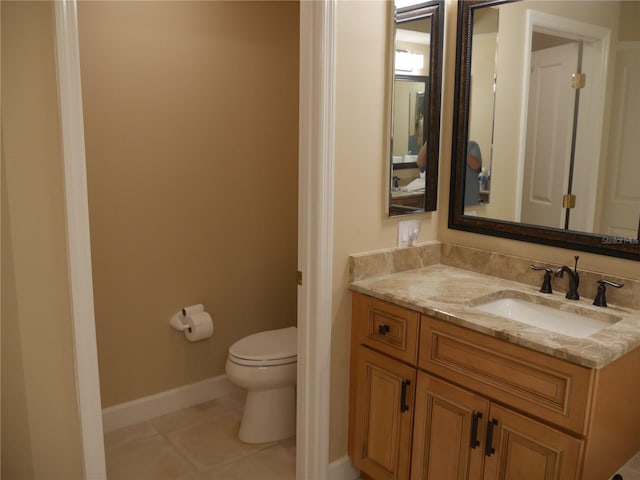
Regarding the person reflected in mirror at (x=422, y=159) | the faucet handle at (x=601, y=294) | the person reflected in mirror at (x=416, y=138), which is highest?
the person reflected in mirror at (x=416, y=138)

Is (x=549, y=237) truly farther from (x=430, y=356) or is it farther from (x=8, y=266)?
(x=8, y=266)

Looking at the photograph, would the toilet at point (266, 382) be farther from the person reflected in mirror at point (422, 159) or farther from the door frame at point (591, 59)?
the door frame at point (591, 59)

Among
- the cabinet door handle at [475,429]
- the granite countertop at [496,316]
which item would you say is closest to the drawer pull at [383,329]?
the granite countertop at [496,316]

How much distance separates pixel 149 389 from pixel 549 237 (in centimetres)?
210

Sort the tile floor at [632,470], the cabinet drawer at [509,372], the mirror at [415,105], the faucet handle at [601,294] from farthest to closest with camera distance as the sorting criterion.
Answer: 1. the mirror at [415,105]
2. the faucet handle at [601,294]
3. the tile floor at [632,470]
4. the cabinet drawer at [509,372]

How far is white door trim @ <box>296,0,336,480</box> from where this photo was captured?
2.03 metres

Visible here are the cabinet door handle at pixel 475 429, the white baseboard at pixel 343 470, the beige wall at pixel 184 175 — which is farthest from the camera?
the beige wall at pixel 184 175

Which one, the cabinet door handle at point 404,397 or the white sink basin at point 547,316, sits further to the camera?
the cabinet door handle at point 404,397

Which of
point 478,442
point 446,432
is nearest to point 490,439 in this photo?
point 478,442

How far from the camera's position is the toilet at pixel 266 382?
8.73 feet

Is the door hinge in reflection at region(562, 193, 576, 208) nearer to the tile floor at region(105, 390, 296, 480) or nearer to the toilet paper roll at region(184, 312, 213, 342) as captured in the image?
the tile floor at region(105, 390, 296, 480)

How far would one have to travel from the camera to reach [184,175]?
9.45ft

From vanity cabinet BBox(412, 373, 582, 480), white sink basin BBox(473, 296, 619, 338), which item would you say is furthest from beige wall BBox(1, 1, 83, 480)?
white sink basin BBox(473, 296, 619, 338)

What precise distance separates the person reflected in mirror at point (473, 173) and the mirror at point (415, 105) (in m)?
0.14
